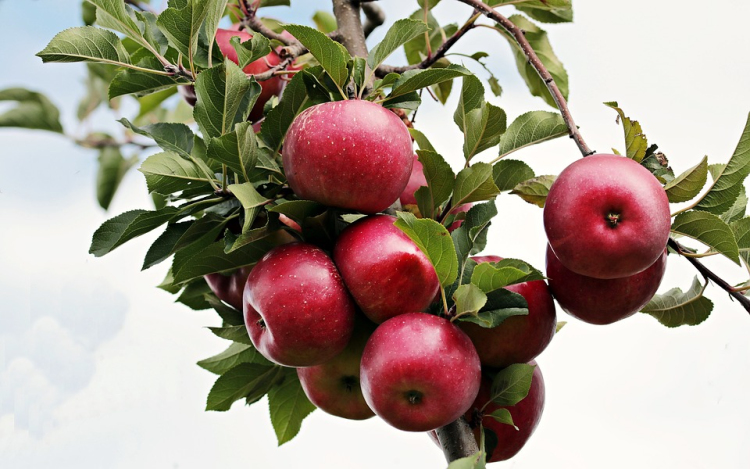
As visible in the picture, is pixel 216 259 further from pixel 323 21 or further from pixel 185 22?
pixel 323 21

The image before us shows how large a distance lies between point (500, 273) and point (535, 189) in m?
0.20

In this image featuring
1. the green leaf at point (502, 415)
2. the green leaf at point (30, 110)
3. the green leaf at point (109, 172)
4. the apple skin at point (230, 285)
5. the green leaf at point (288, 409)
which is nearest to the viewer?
the green leaf at point (502, 415)

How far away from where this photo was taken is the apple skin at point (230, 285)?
0.98m

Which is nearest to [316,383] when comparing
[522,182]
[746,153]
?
[522,182]

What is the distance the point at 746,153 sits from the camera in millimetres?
908

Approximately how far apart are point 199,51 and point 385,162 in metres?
0.30

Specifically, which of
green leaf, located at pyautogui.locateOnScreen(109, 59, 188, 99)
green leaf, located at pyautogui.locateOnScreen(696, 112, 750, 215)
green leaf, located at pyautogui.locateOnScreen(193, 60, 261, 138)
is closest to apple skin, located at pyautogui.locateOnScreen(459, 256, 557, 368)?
green leaf, located at pyautogui.locateOnScreen(696, 112, 750, 215)

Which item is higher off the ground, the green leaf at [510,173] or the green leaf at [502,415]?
the green leaf at [510,173]

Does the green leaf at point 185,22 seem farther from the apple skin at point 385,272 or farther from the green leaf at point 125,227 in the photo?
the apple skin at point 385,272

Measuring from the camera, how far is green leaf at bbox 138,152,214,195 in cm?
83

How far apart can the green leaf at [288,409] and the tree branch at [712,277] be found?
1.81 ft

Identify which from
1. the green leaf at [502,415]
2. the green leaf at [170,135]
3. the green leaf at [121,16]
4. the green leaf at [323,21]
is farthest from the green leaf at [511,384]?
the green leaf at [323,21]

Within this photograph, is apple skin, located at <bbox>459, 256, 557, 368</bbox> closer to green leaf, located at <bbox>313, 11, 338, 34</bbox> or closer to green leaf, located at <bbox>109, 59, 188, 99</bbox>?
green leaf, located at <bbox>109, 59, 188, 99</bbox>

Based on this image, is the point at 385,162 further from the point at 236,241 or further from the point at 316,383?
the point at 316,383
